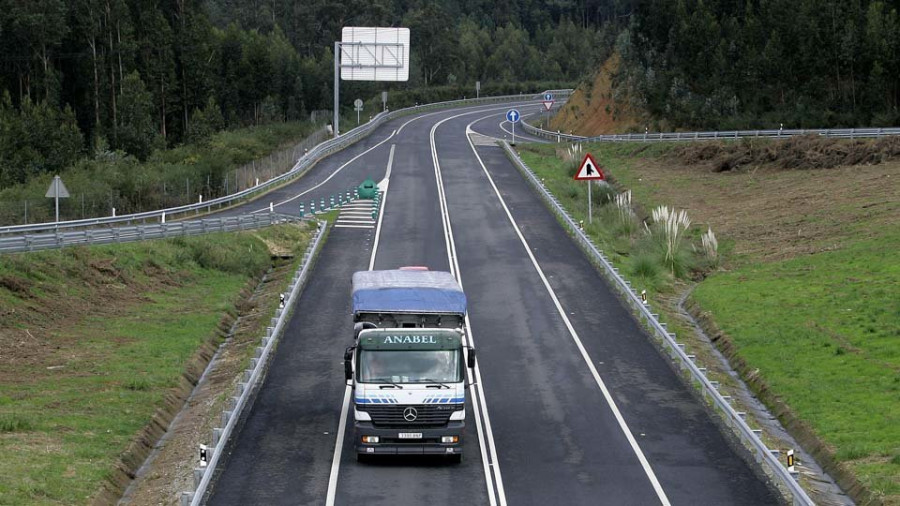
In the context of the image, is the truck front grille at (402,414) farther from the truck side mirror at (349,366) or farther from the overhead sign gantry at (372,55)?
the overhead sign gantry at (372,55)

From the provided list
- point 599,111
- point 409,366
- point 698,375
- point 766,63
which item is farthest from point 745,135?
point 409,366

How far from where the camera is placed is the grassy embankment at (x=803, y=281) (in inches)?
1032

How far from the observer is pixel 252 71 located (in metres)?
122

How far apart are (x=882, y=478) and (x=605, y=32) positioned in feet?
306

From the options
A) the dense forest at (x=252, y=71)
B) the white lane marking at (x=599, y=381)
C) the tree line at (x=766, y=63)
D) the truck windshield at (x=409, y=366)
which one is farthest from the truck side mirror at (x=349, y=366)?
the tree line at (x=766, y=63)

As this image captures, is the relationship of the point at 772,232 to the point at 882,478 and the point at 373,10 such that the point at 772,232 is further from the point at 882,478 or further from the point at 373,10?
the point at 373,10

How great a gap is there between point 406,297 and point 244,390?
14.2 feet

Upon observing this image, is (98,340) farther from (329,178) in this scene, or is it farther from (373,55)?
(373,55)

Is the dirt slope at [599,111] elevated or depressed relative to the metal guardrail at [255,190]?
elevated

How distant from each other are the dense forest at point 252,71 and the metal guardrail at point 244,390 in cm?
3715

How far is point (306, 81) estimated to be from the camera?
428ft

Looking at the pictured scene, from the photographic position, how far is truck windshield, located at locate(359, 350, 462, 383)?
22.5 meters

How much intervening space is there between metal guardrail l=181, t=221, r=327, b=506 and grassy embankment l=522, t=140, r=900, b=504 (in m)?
11.5

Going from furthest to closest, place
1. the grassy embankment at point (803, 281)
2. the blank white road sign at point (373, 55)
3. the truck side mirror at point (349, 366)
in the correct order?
the blank white road sign at point (373, 55) → the grassy embankment at point (803, 281) → the truck side mirror at point (349, 366)
